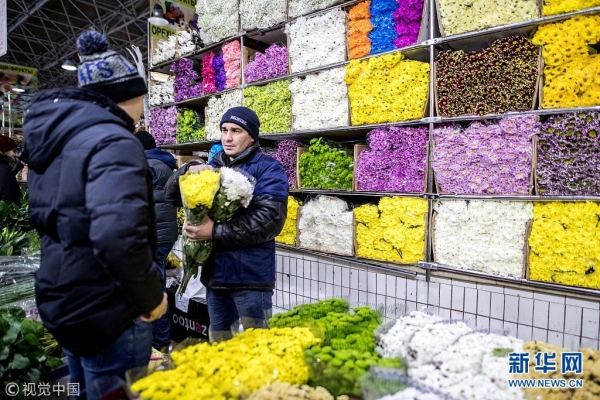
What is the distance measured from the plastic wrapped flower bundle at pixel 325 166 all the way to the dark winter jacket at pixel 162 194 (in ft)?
4.23

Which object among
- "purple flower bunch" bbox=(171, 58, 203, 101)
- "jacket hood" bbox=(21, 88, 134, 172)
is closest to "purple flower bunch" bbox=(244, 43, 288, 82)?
"purple flower bunch" bbox=(171, 58, 203, 101)

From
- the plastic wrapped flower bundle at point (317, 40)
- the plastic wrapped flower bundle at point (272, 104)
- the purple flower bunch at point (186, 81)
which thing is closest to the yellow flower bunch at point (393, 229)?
the plastic wrapped flower bundle at point (272, 104)

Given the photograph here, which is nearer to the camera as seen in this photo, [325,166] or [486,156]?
[486,156]

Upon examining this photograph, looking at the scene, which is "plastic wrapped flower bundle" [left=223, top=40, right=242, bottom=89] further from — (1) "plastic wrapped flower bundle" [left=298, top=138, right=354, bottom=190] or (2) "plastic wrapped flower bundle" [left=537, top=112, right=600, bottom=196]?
(2) "plastic wrapped flower bundle" [left=537, top=112, right=600, bottom=196]

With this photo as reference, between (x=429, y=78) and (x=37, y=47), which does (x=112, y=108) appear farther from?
(x=37, y=47)

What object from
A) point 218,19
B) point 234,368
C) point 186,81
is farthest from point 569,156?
point 186,81

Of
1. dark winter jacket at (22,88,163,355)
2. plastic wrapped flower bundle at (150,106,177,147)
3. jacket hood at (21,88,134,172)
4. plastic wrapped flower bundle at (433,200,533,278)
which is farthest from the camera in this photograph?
plastic wrapped flower bundle at (150,106,177,147)

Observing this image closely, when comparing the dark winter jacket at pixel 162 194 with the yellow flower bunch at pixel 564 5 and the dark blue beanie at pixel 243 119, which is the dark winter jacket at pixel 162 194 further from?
the yellow flower bunch at pixel 564 5

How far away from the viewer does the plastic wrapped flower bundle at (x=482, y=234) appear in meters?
→ 2.69

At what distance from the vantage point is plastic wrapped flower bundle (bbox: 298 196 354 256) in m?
3.51

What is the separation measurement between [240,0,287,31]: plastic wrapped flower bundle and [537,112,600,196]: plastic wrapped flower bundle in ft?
8.48

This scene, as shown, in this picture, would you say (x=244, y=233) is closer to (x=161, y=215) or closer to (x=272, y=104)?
(x=161, y=215)

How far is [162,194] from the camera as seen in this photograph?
387 cm

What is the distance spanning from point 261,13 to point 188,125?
1.72 m
